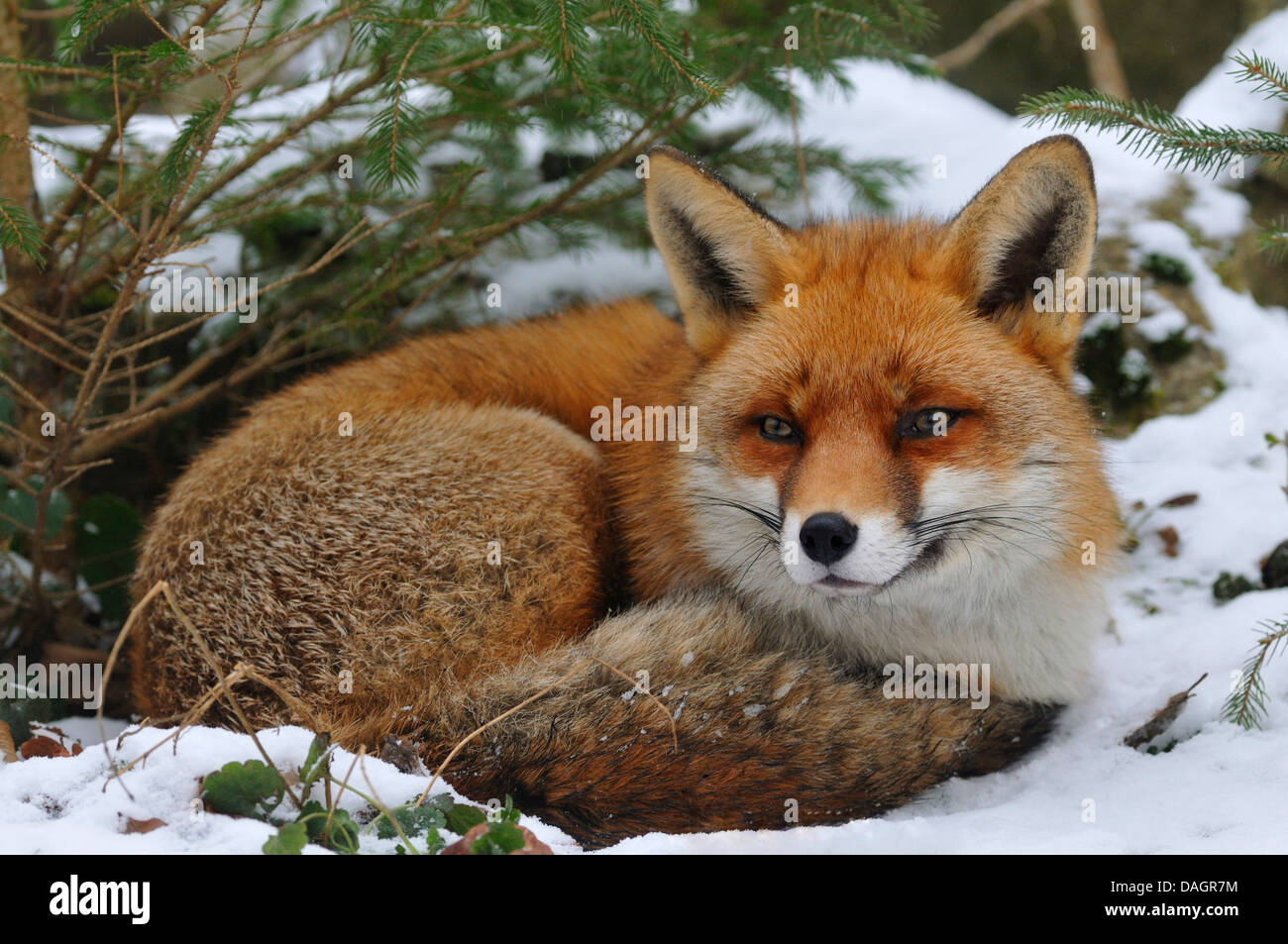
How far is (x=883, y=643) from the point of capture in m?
2.73

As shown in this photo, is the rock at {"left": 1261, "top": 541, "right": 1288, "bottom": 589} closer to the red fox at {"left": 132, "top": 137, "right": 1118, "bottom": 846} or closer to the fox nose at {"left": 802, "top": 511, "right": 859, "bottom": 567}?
the red fox at {"left": 132, "top": 137, "right": 1118, "bottom": 846}

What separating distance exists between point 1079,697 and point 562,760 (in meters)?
1.62

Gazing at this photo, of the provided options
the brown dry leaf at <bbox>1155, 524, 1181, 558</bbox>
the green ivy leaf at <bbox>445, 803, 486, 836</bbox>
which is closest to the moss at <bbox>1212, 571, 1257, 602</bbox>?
the brown dry leaf at <bbox>1155, 524, 1181, 558</bbox>

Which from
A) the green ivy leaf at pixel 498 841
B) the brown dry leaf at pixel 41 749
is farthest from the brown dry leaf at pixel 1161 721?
the brown dry leaf at pixel 41 749

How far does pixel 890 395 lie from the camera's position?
2.40 meters

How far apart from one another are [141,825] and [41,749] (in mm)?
757

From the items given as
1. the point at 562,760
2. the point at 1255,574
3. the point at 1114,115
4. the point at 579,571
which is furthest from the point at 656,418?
the point at 1255,574

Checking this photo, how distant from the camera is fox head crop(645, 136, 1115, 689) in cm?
232

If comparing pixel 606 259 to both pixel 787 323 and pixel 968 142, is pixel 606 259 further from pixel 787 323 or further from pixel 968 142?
pixel 787 323

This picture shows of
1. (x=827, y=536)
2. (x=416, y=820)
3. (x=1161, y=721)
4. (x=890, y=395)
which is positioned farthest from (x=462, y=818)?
(x=1161, y=721)

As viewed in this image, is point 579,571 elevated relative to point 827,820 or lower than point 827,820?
elevated

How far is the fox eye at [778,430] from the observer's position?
250cm

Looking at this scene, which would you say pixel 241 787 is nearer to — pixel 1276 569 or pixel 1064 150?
pixel 1064 150

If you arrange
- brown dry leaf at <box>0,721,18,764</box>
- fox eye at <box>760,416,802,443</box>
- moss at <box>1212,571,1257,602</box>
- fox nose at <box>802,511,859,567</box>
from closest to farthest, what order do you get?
fox nose at <box>802,511,859,567</box>
brown dry leaf at <box>0,721,18,764</box>
fox eye at <box>760,416,802,443</box>
moss at <box>1212,571,1257,602</box>
